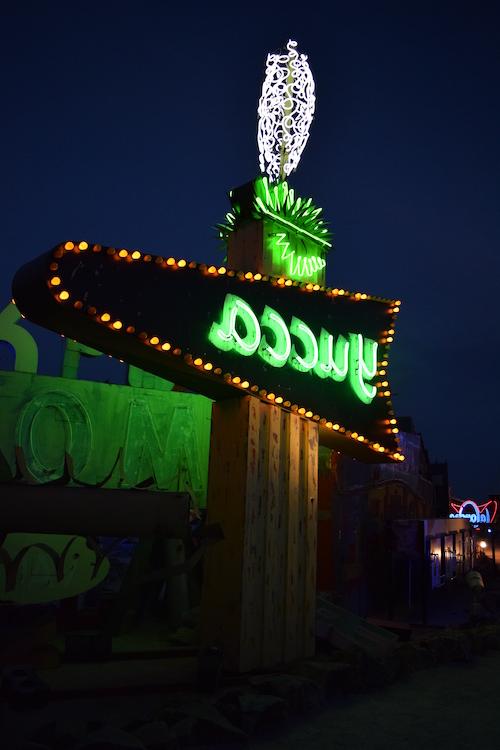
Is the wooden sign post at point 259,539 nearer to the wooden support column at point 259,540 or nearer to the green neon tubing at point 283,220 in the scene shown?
the wooden support column at point 259,540

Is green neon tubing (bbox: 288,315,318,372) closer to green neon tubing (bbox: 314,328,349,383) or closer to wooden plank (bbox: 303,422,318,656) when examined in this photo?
green neon tubing (bbox: 314,328,349,383)

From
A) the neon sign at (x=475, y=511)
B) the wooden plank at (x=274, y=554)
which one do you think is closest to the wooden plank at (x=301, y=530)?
the wooden plank at (x=274, y=554)

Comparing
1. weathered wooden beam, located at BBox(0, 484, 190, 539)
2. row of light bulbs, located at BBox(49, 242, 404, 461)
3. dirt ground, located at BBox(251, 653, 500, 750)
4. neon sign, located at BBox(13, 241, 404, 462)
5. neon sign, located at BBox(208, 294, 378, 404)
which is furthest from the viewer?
neon sign, located at BBox(208, 294, 378, 404)

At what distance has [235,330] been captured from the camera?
8305 millimetres

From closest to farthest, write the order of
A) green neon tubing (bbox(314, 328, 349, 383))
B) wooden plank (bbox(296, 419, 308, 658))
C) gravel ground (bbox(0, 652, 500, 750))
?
gravel ground (bbox(0, 652, 500, 750)) → wooden plank (bbox(296, 419, 308, 658)) → green neon tubing (bbox(314, 328, 349, 383))

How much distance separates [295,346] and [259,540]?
2.83 metres

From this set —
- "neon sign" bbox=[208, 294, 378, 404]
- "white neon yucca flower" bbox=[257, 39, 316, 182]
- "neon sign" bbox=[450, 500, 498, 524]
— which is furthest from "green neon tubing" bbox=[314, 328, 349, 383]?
"neon sign" bbox=[450, 500, 498, 524]

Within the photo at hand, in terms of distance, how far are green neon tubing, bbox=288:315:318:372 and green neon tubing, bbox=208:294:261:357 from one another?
80 cm

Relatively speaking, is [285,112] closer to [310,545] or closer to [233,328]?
[233,328]

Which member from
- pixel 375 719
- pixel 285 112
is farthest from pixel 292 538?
pixel 285 112

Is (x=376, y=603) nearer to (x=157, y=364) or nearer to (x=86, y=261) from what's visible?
(x=157, y=364)

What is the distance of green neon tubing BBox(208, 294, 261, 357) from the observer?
808 centimetres

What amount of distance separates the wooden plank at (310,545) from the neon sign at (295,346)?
3.27 ft

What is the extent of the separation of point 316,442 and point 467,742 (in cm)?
429
